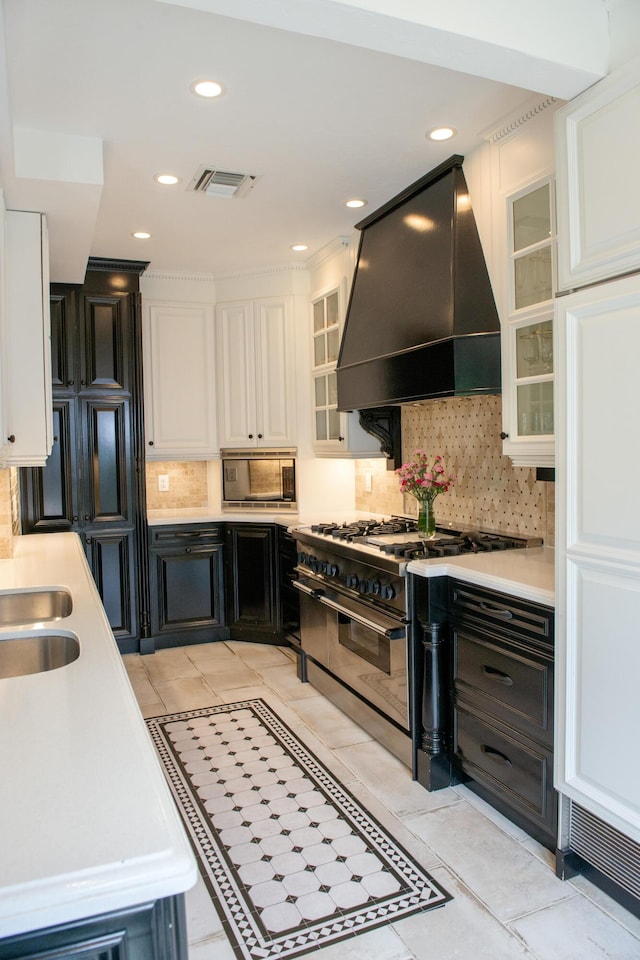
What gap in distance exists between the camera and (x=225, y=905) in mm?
2055

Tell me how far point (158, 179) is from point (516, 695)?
8.82ft

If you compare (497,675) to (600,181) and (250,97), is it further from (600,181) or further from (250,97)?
(250,97)

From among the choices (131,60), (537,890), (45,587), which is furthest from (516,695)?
(131,60)

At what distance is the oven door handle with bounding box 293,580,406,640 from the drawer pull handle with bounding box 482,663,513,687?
41cm

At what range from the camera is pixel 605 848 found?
6.46 ft

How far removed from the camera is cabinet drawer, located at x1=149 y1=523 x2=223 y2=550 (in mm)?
4707

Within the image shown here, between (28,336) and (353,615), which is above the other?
(28,336)

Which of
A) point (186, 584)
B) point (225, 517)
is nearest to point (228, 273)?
point (225, 517)

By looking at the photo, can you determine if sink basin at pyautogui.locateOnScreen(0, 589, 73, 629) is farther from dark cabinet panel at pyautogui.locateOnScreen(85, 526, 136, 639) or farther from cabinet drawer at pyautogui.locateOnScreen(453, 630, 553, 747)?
dark cabinet panel at pyautogui.locateOnScreen(85, 526, 136, 639)

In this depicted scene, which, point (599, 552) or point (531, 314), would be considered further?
point (531, 314)

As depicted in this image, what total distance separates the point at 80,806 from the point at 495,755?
1872mm

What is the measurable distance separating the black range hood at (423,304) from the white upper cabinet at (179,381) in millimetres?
1533

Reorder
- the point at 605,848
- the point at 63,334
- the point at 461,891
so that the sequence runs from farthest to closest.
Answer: the point at 63,334
the point at 461,891
the point at 605,848

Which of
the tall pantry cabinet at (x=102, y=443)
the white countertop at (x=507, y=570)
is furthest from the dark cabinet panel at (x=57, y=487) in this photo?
the white countertop at (x=507, y=570)
